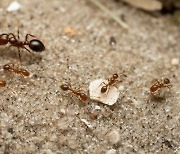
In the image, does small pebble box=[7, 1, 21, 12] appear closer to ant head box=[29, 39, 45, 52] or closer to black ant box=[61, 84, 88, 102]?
ant head box=[29, 39, 45, 52]

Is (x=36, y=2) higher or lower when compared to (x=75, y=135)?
higher

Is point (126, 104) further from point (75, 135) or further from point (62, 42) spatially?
point (62, 42)

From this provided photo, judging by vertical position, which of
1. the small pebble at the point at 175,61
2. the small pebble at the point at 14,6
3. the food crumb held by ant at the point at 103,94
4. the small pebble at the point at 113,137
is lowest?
the small pebble at the point at 113,137

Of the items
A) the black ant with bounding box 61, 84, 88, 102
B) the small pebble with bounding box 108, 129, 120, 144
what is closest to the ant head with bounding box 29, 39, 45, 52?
the black ant with bounding box 61, 84, 88, 102

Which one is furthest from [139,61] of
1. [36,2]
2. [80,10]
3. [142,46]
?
[36,2]

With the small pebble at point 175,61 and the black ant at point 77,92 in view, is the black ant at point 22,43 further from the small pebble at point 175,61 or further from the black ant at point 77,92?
the small pebble at point 175,61

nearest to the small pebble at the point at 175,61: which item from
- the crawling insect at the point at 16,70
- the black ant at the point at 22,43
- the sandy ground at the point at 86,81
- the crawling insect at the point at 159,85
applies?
the sandy ground at the point at 86,81
